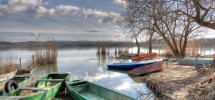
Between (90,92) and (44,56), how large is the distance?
11.2m

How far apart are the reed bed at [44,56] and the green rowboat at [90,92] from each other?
396 inches

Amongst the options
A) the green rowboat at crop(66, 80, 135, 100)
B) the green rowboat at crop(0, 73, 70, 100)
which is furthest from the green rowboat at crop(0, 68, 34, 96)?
the green rowboat at crop(66, 80, 135, 100)

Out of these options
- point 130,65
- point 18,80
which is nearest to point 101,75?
point 130,65

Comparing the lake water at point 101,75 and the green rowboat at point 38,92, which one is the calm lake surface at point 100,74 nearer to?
the lake water at point 101,75

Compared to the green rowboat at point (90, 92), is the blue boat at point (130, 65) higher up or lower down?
higher up

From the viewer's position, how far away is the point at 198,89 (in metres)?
6.53

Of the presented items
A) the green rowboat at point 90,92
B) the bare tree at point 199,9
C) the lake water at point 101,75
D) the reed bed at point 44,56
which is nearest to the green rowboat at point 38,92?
the green rowboat at point 90,92

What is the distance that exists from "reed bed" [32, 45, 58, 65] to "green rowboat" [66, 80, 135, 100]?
10.1 metres

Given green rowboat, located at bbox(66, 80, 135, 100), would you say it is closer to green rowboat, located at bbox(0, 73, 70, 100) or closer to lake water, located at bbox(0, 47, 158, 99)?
green rowboat, located at bbox(0, 73, 70, 100)

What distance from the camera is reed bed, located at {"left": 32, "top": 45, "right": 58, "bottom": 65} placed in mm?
18125

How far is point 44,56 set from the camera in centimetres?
1862

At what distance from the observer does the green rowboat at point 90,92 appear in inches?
265

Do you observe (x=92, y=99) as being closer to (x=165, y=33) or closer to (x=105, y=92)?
(x=105, y=92)

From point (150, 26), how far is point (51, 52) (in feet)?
27.4
